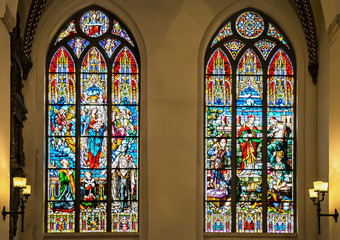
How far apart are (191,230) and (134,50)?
424cm

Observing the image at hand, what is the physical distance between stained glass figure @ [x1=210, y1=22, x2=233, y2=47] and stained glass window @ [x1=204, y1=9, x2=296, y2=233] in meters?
0.02

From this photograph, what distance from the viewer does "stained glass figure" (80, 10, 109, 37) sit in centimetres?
1795

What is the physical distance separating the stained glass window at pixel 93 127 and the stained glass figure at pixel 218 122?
1.62 metres

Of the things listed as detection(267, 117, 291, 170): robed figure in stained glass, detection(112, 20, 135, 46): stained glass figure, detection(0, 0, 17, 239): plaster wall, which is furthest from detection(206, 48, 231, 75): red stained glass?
detection(0, 0, 17, 239): plaster wall

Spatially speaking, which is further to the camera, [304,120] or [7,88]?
[304,120]

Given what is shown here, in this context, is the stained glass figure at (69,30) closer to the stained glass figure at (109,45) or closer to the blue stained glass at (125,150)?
the stained glass figure at (109,45)

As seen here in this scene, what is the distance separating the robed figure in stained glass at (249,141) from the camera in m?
17.7

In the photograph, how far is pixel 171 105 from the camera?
1731 cm

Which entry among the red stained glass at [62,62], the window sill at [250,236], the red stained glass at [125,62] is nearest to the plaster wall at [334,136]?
the window sill at [250,236]

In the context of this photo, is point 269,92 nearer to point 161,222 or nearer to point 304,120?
point 304,120

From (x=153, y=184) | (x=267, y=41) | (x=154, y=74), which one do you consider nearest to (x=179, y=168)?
(x=153, y=184)

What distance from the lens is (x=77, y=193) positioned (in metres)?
17.4

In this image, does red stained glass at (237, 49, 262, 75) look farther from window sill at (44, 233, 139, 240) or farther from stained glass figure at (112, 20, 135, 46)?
window sill at (44, 233, 139, 240)

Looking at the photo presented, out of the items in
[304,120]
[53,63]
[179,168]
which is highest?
[53,63]
